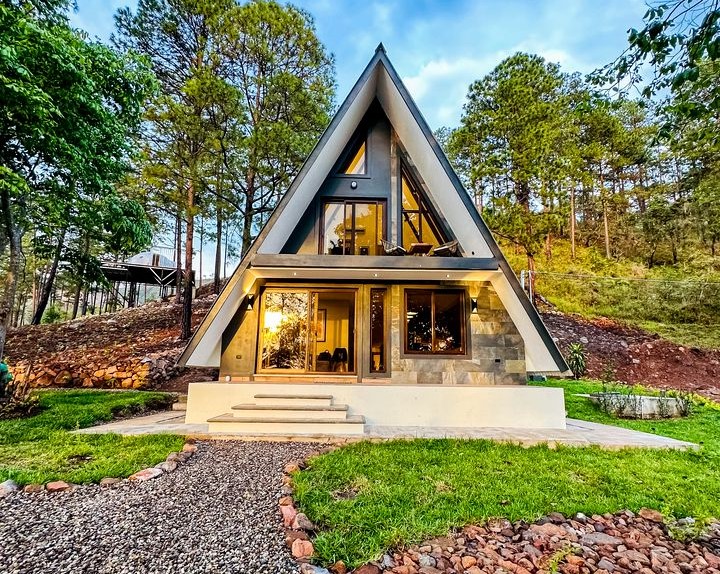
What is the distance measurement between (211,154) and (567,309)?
56.8 ft

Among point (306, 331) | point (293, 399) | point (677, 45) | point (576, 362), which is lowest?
point (293, 399)

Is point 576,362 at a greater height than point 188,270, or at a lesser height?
lesser

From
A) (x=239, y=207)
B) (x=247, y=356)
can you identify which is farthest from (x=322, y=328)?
(x=239, y=207)

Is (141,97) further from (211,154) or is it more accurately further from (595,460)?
(595,460)

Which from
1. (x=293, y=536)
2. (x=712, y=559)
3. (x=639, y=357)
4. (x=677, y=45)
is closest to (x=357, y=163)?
(x=677, y=45)

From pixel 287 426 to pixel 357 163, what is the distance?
19.2 ft

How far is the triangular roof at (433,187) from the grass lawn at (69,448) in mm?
1873

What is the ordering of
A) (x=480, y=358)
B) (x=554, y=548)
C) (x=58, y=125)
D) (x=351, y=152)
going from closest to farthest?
(x=554, y=548)
(x=58, y=125)
(x=480, y=358)
(x=351, y=152)

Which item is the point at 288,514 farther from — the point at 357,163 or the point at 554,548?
the point at 357,163

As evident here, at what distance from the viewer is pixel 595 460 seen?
4.69 meters

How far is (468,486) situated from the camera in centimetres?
375

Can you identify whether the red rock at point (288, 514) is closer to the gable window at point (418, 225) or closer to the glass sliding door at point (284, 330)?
the glass sliding door at point (284, 330)

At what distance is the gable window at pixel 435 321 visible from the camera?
24.1 ft

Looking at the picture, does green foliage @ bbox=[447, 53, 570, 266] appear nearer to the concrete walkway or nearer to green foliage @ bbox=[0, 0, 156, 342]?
the concrete walkway
